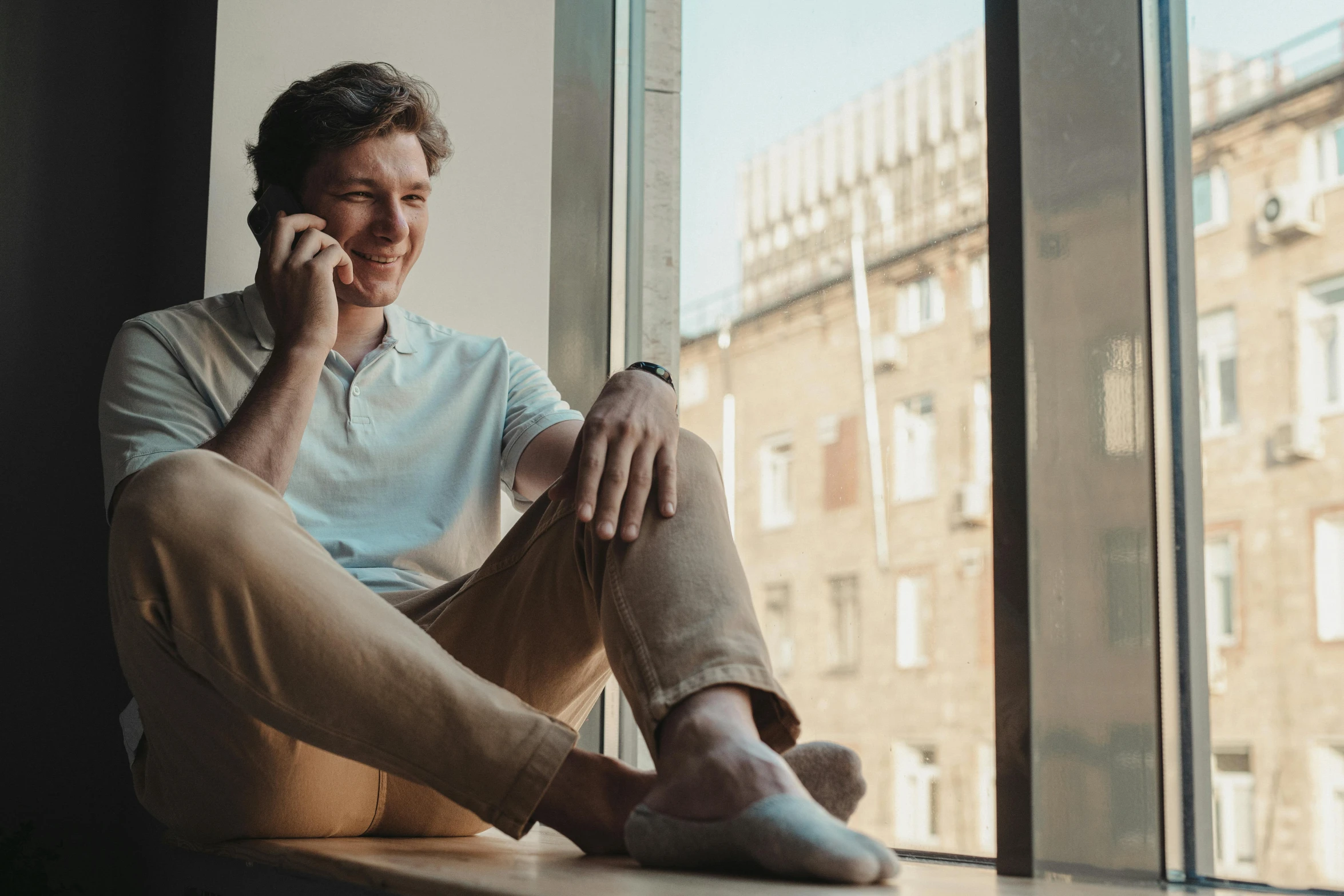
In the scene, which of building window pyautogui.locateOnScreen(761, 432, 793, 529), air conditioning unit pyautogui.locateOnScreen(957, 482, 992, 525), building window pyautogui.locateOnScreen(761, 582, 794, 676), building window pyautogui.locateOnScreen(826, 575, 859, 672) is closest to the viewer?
air conditioning unit pyautogui.locateOnScreen(957, 482, 992, 525)

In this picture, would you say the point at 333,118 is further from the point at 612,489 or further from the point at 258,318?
the point at 612,489

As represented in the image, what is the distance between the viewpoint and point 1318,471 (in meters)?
1.42

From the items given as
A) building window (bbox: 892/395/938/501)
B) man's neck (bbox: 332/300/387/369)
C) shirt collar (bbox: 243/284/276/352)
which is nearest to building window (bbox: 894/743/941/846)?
building window (bbox: 892/395/938/501)

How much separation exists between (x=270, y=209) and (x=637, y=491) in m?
1.01

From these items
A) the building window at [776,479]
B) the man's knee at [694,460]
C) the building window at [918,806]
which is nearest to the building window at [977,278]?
the man's knee at [694,460]

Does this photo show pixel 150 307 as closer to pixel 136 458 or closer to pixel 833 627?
pixel 136 458

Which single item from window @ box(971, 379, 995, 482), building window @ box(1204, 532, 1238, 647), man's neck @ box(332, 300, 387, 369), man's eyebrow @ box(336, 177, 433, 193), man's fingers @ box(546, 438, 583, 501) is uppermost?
man's eyebrow @ box(336, 177, 433, 193)

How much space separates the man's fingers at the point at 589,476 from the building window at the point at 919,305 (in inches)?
43.0

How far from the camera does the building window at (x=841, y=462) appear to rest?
104 inches

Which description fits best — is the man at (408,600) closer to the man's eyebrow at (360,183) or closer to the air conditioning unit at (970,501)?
the man's eyebrow at (360,183)

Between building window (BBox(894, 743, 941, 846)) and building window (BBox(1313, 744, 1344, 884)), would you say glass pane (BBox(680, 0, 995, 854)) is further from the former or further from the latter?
building window (BBox(1313, 744, 1344, 884))

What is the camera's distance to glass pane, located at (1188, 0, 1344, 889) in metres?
1.37

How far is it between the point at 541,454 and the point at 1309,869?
107 cm

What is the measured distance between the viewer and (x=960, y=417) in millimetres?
2426
